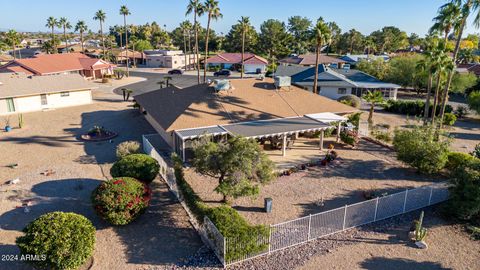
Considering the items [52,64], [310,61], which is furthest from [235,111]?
[310,61]

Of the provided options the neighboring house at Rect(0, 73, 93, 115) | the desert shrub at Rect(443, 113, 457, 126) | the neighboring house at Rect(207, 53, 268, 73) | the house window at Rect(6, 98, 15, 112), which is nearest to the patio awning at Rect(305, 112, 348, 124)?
the desert shrub at Rect(443, 113, 457, 126)

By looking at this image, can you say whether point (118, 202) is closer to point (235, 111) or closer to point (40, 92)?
point (235, 111)

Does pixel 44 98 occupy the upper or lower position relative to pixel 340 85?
lower

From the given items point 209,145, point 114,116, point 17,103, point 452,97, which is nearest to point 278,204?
point 209,145

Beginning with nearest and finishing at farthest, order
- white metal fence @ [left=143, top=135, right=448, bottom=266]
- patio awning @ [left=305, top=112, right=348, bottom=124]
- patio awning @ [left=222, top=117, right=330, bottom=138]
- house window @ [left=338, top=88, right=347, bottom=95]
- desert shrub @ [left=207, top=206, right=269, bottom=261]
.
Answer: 1. desert shrub @ [left=207, top=206, right=269, bottom=261]
2. white metal fence @ [left=143, top=135, right=448, bottom=266]
3. patio awning @ [left=222, top=117, right=330, bottom=138]
4. patio awning @ [left=305, top=112, right=348, bottom=124]
5. house window @ [left=338, top=88, right=347, bottom=95]

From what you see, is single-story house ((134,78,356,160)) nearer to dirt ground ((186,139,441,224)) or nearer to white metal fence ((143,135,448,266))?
dirt ground ((186,139,441,224))
